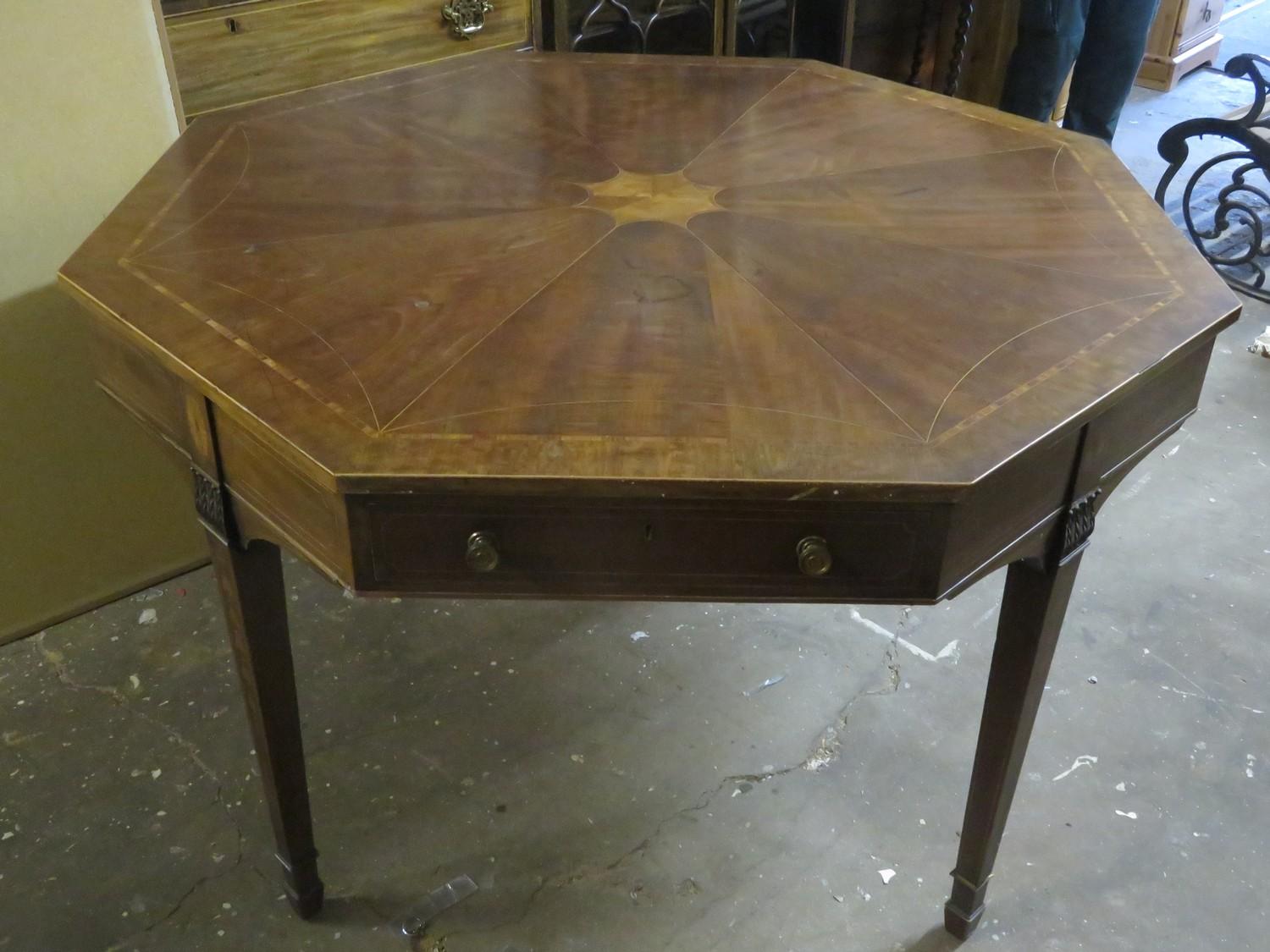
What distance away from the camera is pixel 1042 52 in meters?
2.84

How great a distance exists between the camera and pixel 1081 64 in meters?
2.93

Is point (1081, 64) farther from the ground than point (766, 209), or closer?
closer

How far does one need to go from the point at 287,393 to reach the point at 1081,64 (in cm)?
261

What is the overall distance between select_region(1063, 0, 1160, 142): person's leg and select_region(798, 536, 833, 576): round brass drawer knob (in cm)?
225

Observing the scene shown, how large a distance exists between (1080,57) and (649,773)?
225cm

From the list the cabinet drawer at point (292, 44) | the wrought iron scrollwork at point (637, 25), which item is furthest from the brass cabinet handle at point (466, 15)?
the wrought iron scrollwork at point (637, 25)

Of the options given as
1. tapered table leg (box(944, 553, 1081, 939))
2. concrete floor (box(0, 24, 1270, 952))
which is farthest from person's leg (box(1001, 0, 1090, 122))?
tapered table leg (box(944, 553, 1081, 939))

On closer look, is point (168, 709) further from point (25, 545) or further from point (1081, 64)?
point (1081, 64)

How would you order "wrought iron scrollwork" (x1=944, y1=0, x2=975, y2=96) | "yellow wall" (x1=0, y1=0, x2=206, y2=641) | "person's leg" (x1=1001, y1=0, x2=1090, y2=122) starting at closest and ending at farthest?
"yellow wall" (x1=0, y1=0, x2=206, y2=641) < "person's leg" (x1=1001, y1=0, x2=1090, y2=122) < "wrought iron scrollwork" (x1=944, y1=0, x2=975, y2=96)

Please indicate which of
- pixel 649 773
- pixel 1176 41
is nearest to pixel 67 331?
pixel 649 773

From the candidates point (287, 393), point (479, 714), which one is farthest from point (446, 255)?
point (479, 714)

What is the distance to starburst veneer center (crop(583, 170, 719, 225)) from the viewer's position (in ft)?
4.17

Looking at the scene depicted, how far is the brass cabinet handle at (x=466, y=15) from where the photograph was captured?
1888 millimetres

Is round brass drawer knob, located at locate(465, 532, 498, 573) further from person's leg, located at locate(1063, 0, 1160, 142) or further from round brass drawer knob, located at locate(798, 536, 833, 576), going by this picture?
person's leg, located at locate(1063, 0, 1160, 142)
